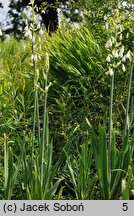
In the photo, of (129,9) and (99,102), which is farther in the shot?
(129,9)

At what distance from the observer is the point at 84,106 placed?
14.4 ft

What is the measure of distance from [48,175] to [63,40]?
2491 mm

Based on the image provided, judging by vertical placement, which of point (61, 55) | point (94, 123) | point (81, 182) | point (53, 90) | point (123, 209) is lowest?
point (123, 209)

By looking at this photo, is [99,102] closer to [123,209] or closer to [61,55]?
[61,55]

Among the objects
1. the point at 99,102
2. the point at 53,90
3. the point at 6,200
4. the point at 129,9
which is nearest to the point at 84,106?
the point at 99,102

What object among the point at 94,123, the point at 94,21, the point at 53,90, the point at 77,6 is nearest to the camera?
the point at 94,123

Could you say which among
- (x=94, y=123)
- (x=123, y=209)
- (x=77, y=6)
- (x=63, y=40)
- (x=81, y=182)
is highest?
(x=77, y=6)

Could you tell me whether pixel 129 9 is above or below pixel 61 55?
above

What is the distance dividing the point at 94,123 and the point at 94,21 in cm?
132

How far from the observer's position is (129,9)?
481 centimetres

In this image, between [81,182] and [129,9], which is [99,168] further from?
[129,9]

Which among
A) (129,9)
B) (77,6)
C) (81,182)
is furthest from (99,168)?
(77,6)

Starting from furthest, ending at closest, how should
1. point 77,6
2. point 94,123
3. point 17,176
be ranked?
1. point 77,6
2. point 94,123
3. point 17,176

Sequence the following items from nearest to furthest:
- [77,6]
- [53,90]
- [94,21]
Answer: [53,90]
[94,21]
[77,6]
